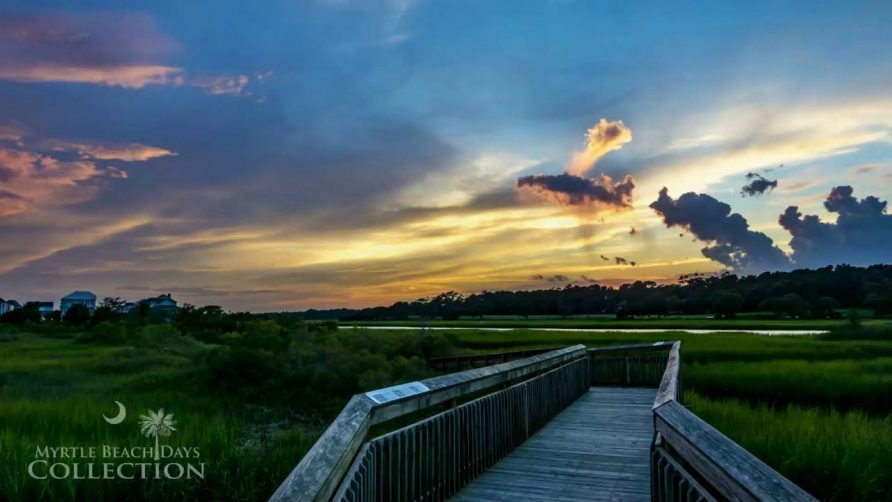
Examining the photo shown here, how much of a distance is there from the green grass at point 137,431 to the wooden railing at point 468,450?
8.32 feet

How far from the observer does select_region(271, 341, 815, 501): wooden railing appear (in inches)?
102

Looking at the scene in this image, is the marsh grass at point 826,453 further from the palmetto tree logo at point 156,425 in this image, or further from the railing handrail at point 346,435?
the palmetto tree logo at point 156,425

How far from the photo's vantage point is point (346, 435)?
3504 mm

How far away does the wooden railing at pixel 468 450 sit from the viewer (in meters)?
2.60

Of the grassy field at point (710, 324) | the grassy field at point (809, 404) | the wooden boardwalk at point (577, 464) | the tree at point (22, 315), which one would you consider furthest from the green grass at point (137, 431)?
the tree at point (22, 315)

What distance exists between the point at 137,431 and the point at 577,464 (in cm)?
736

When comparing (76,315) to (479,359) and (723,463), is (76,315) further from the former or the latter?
(723,463)

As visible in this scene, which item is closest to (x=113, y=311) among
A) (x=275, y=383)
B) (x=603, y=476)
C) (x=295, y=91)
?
(x=275, y=383)

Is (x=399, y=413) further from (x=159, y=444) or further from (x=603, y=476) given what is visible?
(x=159, y=444)

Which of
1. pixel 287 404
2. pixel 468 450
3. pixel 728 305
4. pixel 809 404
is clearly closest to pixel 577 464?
pixel 468 450

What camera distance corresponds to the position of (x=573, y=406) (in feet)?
40.1

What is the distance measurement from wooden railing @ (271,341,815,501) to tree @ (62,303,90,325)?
7425 centimetres

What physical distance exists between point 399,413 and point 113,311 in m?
68.7

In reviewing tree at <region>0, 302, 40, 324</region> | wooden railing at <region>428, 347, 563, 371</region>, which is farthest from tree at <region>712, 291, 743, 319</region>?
tree at <region>0, 302, 40, 324</region>
